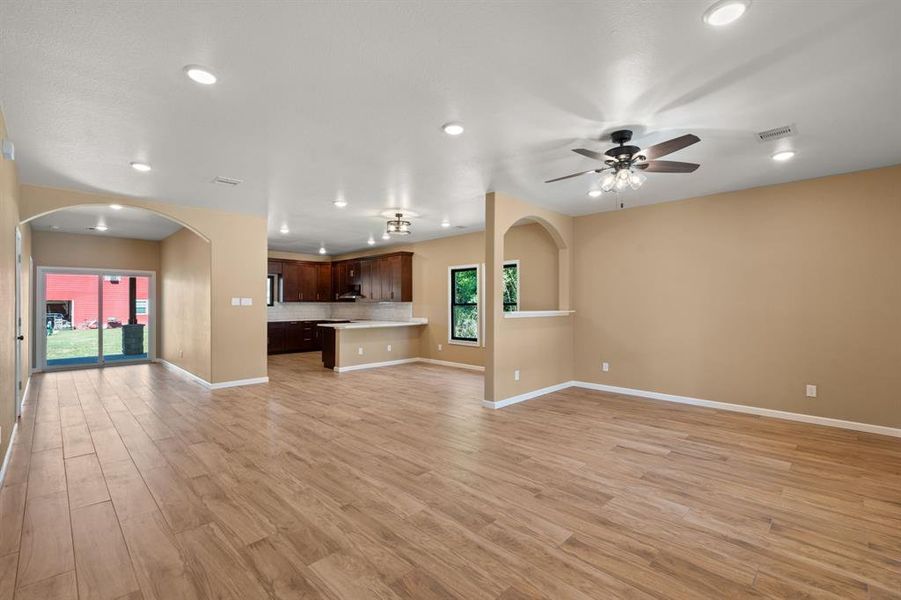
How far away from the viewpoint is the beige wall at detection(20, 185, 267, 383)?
5.98 m

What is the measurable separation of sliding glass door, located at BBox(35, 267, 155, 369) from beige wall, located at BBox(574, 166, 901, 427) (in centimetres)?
910

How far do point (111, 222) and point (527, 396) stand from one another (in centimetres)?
740

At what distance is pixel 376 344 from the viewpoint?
837 cm

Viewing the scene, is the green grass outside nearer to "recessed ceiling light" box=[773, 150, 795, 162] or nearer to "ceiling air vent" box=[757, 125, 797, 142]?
"ceiling air vent" box=[757, 125, 797, 142]

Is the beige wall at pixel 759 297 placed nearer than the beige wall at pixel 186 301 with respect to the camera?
Yes

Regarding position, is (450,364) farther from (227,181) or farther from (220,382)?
(227,181)

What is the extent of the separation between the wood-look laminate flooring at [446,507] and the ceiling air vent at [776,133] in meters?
2.69

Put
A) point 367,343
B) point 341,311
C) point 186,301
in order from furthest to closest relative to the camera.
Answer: point 341,311 < point 367,343 < point 186,301

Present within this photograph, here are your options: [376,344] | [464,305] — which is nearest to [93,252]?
[376,344]

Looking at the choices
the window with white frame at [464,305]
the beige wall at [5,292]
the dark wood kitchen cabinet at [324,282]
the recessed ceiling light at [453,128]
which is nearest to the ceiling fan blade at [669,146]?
the recessed ceiling light at [453,128]

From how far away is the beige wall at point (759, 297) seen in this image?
414 centimetres

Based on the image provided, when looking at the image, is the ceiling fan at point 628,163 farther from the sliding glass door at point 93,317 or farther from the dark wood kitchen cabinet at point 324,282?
the sliding glass door at point 93,317

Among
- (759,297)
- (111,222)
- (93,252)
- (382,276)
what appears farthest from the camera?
(382,276)

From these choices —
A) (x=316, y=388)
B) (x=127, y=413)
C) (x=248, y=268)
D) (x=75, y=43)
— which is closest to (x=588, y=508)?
(x=75, y=43)
